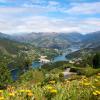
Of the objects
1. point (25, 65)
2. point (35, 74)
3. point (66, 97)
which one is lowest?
point (25, 65)

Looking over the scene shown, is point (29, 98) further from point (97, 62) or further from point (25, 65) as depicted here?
point (25, 65)

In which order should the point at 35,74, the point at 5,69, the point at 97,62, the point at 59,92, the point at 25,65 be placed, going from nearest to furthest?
1. the point at 59,92
2. the point at 35,74
3. the point at 97,62
4. the point at 5,69
5. the point at 25,65

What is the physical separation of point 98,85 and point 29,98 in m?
2.23

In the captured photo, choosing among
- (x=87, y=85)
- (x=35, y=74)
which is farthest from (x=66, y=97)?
(x=35, y=74)

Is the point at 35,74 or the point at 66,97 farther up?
the point at 66,97

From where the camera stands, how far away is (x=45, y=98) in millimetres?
7297

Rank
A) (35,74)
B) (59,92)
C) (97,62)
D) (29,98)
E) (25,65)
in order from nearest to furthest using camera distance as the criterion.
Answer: (29,98) < (59,92) < (35,74) < (97,62) < (25,65)

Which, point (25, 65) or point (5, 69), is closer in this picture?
point (5, 69)

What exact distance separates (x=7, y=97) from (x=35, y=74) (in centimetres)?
4044

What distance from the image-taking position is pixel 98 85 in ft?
27.2

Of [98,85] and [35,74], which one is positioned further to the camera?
[35,74]

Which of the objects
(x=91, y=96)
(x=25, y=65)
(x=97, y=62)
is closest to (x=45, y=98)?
(x=91, y=96)

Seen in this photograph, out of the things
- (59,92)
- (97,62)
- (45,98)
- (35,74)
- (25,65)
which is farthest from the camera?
(25,65)

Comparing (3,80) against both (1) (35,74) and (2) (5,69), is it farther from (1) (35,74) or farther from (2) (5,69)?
(1) (35,74)
